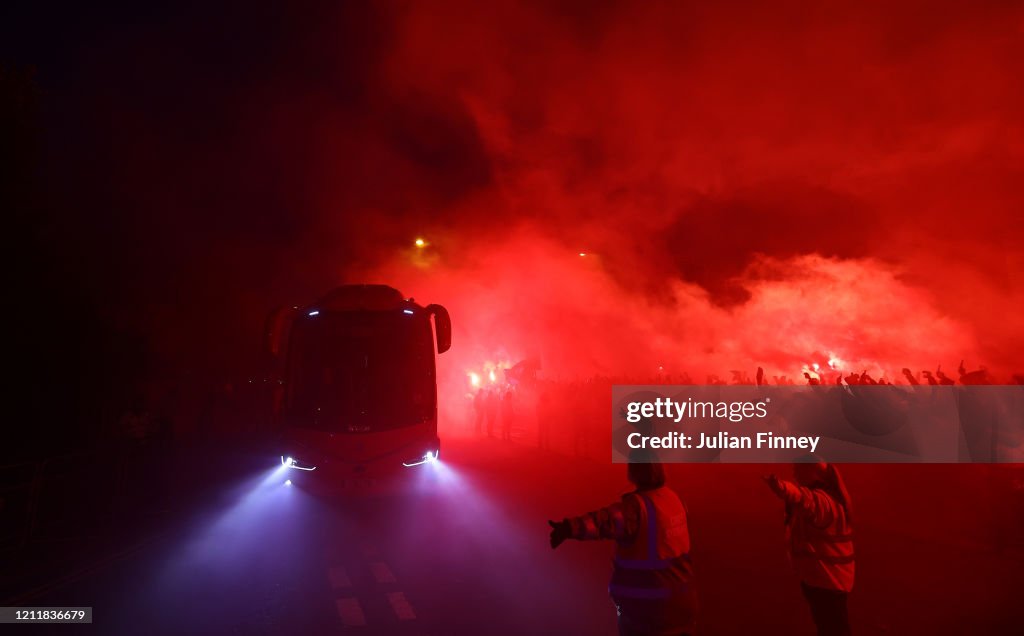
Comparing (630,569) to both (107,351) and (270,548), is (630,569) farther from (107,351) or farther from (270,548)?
(107,351)

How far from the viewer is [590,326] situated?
27312mm

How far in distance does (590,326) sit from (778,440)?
16.7m

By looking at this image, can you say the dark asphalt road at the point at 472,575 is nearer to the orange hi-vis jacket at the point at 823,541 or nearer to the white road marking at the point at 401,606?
the white road marking at the point at 401,606

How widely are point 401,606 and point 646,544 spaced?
3.10 meters

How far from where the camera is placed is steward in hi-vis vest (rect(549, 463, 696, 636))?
2883 millimetres

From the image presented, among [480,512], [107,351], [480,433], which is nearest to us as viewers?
[480,512]

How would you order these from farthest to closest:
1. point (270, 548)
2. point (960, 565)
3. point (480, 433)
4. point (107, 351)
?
point (480, 433), point (107, 351), point (270, 548), point (960, 565)

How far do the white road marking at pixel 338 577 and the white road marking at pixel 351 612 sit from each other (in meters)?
0.40

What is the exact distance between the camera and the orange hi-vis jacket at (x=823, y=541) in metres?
3.31

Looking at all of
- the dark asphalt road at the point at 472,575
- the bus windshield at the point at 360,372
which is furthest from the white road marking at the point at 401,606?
the bus windshield at the point at 360,372

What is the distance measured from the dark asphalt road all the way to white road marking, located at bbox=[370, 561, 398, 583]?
0.03 m

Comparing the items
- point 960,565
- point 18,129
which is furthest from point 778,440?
point 18,129

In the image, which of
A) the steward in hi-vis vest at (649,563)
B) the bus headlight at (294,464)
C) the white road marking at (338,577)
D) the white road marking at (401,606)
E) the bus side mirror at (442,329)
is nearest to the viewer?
the steward in hi-vis vest at (649,563)

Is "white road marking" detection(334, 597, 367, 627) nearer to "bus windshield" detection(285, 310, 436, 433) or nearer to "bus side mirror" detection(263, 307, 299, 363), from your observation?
"bus windshield" detection(285, 310, 436, 433)
